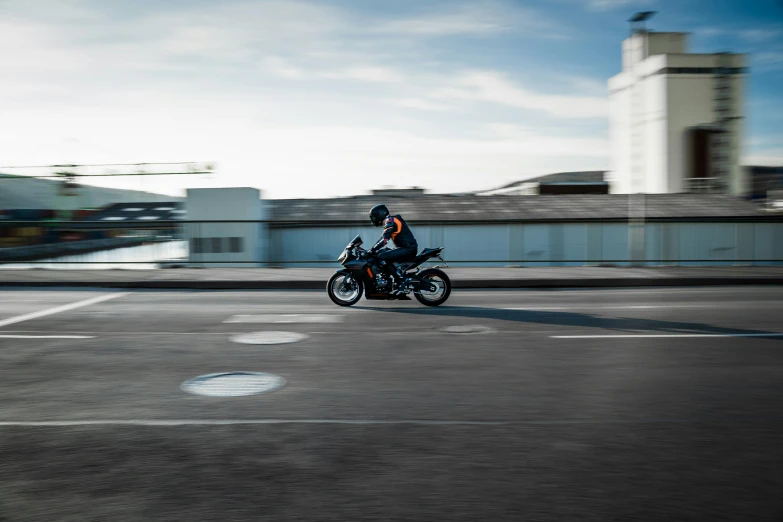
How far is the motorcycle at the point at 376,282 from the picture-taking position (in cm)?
1128

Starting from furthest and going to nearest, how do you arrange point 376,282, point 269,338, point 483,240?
point 483,240 → point 376,282 → point 269,338

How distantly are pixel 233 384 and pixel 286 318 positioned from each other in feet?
14.1

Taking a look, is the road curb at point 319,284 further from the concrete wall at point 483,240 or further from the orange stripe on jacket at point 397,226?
the concrete wall at point 483,240

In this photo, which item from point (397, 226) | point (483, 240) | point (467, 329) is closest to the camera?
point (467, 329)

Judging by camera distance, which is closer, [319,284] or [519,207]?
[319,284]

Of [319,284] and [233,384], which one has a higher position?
[319,284]

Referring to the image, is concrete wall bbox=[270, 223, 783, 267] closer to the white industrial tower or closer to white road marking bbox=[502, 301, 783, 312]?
white road marking bbox=[502, 301, 783, 312]

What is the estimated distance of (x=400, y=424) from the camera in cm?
451

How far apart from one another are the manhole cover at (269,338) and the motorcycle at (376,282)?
2988mm

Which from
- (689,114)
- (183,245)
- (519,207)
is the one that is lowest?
(183,245)

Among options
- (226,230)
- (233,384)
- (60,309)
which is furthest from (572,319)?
(226,230)

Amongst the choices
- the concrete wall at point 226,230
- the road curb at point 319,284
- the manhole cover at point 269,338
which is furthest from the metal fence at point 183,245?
the manhole cover at point 269,338

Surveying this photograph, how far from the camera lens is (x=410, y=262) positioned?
11445mm

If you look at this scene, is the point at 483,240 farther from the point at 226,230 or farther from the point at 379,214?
the point at 379,214
